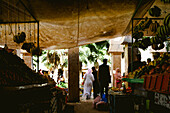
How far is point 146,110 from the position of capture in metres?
3.29

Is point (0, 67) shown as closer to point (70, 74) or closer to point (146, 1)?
point (146, 1)

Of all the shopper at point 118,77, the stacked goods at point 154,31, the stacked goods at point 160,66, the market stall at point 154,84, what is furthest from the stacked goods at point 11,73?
the shopper at point 118,77

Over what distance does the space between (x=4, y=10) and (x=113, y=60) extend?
7146 mm

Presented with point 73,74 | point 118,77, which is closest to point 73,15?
point 73,74

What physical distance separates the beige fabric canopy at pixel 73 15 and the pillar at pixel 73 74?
2.21 meters

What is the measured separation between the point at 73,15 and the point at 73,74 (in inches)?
178

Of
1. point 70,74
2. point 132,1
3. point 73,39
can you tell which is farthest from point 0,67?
point 70,74

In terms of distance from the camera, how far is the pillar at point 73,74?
9.02 m

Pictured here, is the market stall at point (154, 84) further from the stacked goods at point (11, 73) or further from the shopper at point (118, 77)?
the shopper at point (118, 77)

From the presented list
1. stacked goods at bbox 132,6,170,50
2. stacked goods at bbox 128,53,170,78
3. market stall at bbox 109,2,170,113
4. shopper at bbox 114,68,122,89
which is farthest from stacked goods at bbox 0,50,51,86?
shopper at bbox 114,68,122,89

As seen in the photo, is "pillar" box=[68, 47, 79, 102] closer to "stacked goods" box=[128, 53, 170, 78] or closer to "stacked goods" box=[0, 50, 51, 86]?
"stacked goods" box=[128, 53, 170, 78]

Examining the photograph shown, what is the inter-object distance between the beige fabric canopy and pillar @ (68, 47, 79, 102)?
2.21 m

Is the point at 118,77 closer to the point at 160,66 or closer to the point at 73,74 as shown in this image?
the point at 73,74

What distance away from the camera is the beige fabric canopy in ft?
13.9
